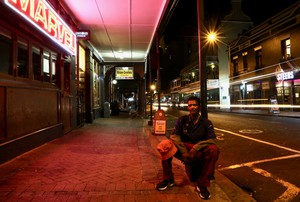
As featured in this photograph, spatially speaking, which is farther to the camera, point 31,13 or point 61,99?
point 61,99

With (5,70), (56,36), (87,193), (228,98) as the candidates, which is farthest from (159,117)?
(228,98)

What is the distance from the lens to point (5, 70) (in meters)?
6.44

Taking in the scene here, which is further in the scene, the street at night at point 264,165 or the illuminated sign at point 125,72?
the illuminated sign at point 125,72

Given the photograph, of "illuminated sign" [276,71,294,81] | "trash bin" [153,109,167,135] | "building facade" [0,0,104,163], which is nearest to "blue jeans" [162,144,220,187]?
"building facade" [0,0,104,163]

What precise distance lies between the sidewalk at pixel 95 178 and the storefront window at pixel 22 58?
2.11 metres

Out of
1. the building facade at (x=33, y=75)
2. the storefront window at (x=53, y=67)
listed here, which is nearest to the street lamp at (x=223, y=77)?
the building facade at (x=33, y=75)

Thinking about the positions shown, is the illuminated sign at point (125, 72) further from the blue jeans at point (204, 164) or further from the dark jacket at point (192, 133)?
the blue jeans at point (204, 164)

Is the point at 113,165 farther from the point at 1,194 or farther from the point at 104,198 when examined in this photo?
the point at 1,194

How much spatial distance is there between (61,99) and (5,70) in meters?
3.96

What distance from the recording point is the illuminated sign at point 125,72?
22.7 meters

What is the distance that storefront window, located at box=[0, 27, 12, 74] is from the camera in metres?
6.34

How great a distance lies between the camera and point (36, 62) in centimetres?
841

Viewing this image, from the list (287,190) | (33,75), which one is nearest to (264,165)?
(287,190)

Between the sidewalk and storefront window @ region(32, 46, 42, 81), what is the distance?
2.17m
